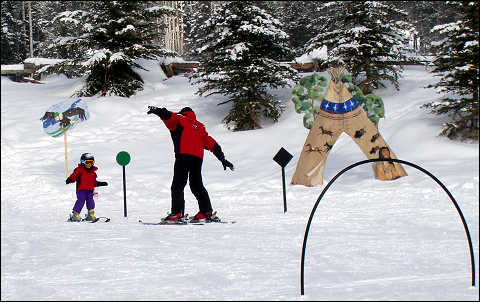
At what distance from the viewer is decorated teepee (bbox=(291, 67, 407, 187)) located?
10.0 metres

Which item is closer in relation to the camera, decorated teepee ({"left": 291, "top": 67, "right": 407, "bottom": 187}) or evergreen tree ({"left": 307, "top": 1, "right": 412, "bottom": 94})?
decorated teepee ({"left": 291, "top": 67, "right": 407, "bottom": 187})

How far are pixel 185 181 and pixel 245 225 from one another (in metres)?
1.11

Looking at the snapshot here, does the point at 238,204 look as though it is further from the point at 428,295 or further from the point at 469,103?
the point at 469,103

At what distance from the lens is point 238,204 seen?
8.85 metres

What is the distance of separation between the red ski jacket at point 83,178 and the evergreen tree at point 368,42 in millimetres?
11325

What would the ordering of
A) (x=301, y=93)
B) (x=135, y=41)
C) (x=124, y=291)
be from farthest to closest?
(x=135, y=41)
(x=301, y=93)
(x=124, y=291)

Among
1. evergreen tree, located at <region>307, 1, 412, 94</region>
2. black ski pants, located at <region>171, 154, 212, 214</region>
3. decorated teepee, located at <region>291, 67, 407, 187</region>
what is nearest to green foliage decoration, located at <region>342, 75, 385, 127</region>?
decorated teepee, located at <region>291, 67, 407, 187</region>

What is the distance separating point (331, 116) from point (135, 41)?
12053mm

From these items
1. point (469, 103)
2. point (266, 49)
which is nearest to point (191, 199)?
point (469, 103)

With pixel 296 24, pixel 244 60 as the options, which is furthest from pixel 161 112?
pixel 296 24

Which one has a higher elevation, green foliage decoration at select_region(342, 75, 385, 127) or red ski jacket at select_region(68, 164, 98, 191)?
green foliage decoration at select_region(342, 75, 385, 127)

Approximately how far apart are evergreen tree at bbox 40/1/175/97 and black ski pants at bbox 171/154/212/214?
12322 mm

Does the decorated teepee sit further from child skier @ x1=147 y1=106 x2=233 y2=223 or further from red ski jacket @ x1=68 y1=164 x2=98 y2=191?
red ski jacket @ x1=68 y1=164 x2=98 y2=191

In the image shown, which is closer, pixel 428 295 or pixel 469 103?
pixel 428 295
